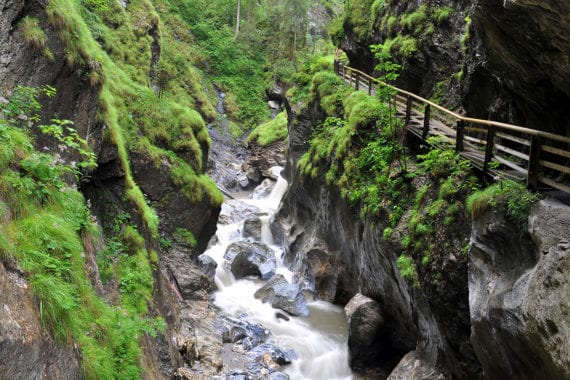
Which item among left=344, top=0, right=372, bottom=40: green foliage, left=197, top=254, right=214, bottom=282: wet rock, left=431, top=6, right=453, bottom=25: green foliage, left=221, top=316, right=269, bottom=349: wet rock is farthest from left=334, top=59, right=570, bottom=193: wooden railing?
left=197, top=254, right=214, bottom=282: wet rock

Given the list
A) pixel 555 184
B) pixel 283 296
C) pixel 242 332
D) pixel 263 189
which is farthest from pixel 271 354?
pixel 263 189

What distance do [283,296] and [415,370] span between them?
7.27m

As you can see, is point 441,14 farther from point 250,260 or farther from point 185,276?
point 250,260

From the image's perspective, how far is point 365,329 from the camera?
12.6 meters

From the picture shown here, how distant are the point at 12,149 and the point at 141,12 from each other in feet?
59.5

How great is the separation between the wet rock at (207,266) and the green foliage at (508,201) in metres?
11.6

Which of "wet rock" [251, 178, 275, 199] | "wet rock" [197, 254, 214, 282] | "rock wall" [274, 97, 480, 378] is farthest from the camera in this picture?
"wet rock" [251, 178, 275, 199]

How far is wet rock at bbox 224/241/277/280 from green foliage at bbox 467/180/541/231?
13135 millimetres

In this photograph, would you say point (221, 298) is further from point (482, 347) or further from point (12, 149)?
point (12, 149)

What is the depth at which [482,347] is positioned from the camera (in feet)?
24.0

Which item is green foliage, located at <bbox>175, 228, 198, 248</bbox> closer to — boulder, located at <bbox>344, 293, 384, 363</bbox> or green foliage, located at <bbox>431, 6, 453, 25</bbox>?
boulder, located at <bbox>344, 293, 384, 363</bbox>

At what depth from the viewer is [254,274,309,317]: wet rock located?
16438 millimetres

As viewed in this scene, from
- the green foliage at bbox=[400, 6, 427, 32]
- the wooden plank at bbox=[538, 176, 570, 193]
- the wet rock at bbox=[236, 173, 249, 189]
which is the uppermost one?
the green foliage at bbox=[400, 6, 427, 32]

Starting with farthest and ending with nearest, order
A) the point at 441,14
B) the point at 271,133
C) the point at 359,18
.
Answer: the point at 271,133 → the point at 359,18 → the point at 441,14
